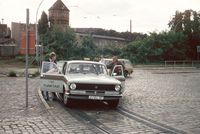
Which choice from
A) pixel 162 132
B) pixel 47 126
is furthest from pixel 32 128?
pixel 162 132

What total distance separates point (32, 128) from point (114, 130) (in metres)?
1.82

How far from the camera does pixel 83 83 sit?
14.5 metres

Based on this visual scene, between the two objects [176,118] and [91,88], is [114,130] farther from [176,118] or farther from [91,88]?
[91,88]

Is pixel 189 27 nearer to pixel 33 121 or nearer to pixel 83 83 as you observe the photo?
pixel 83 83

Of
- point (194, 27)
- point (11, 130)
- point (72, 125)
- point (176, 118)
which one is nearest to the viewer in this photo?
point (11, 130)

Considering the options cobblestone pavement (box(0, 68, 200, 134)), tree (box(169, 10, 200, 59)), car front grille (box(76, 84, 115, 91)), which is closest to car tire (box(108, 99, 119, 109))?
cobblestone pavement (box(0, 68, 200, 134))

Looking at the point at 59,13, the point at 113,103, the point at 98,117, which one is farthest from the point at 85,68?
the point at 59,13

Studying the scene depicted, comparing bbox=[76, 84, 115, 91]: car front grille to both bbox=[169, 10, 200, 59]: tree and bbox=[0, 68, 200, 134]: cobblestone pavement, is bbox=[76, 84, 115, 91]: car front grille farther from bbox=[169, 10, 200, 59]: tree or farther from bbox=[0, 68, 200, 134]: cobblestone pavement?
bbox=[169, 10, 200, 59]: tree

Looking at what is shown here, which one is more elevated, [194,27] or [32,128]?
[194,27]

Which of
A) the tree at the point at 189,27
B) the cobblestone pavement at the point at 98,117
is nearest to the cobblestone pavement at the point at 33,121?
the cobblestone pavement at the point at 98,117

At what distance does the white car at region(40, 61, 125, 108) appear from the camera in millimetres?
14578

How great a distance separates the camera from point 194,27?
3457 inches

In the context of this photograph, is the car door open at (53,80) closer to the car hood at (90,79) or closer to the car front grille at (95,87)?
the car hood at (90,79)

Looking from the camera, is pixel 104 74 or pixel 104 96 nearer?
pixel 104 96
